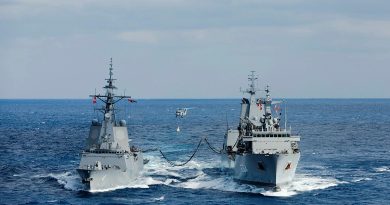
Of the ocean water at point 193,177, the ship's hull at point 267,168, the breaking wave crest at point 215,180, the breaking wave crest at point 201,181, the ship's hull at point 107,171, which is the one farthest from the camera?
the breaking wave crest at point 201,181

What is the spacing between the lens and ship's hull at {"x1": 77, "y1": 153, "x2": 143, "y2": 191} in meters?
72.4

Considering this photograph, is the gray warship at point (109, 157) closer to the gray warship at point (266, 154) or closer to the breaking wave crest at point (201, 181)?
the breaking wave crest at point (201, 181)

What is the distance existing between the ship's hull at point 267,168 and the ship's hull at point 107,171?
47.3 feet

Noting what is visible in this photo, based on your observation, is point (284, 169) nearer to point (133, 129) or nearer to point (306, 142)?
point (306, 142)

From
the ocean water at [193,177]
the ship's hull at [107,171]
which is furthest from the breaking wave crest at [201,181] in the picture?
the ship's hull at [107,171]

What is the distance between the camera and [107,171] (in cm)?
7269

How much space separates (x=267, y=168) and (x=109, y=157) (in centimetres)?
1958

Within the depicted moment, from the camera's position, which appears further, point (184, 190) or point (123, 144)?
point (123, 144)

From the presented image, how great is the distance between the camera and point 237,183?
256 ft

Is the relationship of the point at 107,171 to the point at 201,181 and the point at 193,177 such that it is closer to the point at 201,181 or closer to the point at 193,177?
the point at 201,181

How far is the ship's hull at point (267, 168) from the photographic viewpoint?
238 ft

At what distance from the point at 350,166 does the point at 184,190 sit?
33.0m

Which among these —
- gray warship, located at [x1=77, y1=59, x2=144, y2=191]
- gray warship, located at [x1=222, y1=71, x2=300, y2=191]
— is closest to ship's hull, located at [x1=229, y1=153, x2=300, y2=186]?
gray warship, located at [x1=222, y1=71, x2=300, y2=191]

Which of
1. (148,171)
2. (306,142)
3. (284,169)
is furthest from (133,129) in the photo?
(284,169)
